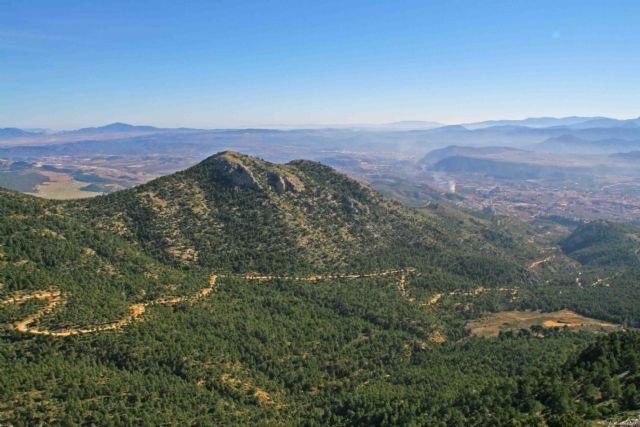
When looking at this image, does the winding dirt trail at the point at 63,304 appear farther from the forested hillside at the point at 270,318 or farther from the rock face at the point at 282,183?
the rock face at the point at 282,183

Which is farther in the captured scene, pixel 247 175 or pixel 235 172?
pixel 235 172

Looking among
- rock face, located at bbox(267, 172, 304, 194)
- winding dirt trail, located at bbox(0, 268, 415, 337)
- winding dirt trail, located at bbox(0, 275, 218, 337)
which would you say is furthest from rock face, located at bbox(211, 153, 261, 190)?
winding dirt trail, located at bbox(0, 275, 218, 337)

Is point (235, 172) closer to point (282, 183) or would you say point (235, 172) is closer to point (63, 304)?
point (282, 183)

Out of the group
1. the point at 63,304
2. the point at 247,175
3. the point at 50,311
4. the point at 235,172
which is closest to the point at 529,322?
the point at 247,175

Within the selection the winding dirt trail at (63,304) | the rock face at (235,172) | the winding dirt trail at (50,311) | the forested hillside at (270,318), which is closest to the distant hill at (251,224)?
the rock face at (235,172)

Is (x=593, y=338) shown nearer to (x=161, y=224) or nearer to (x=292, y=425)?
(x=292, y=425)

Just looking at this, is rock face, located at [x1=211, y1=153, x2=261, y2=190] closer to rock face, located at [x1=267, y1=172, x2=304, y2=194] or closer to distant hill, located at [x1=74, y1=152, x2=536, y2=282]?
distant hill, located at [x1=74, y1=152, x2=536, y2=282]
